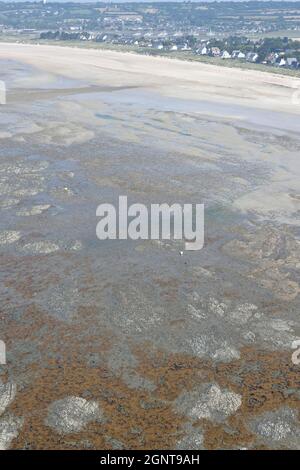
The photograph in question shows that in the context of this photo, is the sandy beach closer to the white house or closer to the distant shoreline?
the distant shoreline

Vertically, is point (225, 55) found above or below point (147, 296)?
below

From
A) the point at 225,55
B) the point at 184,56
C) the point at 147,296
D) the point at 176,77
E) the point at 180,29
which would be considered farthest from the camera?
the point at 180,29

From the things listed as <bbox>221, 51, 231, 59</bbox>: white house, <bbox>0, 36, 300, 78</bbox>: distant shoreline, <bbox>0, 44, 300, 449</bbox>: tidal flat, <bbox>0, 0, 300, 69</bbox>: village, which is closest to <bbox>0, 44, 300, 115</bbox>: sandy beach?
<bbox>0, 36, 300, 78</bbox>: distant shoreline

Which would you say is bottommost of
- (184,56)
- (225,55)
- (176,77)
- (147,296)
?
(184,56)

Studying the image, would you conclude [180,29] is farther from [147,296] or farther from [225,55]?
[147,296]

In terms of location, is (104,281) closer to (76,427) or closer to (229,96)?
(76,427)

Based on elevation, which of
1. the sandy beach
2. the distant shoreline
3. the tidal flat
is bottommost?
the distant shoreline

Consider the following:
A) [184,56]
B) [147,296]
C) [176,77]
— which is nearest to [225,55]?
[184,56]
